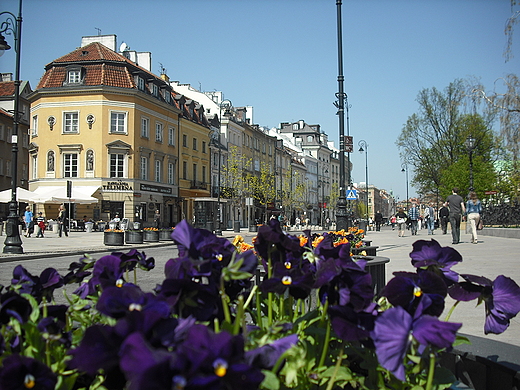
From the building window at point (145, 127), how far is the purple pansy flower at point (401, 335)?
149 ft

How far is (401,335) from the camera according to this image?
4.13 feet

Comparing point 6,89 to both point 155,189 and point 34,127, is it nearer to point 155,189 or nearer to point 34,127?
point 34,127

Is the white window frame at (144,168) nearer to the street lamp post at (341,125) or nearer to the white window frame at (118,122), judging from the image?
the white window frame at (118,122)

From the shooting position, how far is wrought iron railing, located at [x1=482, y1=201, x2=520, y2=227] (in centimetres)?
2889

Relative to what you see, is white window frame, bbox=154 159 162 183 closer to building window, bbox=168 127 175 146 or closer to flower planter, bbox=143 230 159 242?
building window, bbox=168 127 175 146

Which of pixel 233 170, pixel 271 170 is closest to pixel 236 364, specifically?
pixel 233 170

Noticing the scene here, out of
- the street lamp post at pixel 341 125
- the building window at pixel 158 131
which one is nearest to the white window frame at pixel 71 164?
the building window at pixel 158 131

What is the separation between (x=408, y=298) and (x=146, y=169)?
45.4 m

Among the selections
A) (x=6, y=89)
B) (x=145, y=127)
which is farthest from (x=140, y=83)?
(x=6, y=89)

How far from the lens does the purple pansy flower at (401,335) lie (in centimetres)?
124

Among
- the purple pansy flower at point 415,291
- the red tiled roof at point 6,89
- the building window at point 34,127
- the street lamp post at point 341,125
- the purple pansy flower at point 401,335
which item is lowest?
the purple pansy flower at point 401,335

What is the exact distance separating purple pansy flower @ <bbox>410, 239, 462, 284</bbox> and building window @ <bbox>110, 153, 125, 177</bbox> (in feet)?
141

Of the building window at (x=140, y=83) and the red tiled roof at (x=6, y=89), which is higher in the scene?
the red tiled roof at (x=6, y=89)

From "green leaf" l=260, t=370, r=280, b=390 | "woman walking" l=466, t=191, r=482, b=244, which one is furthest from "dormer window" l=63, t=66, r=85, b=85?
"green leaf" l=260, t=370, r=280, b=390
